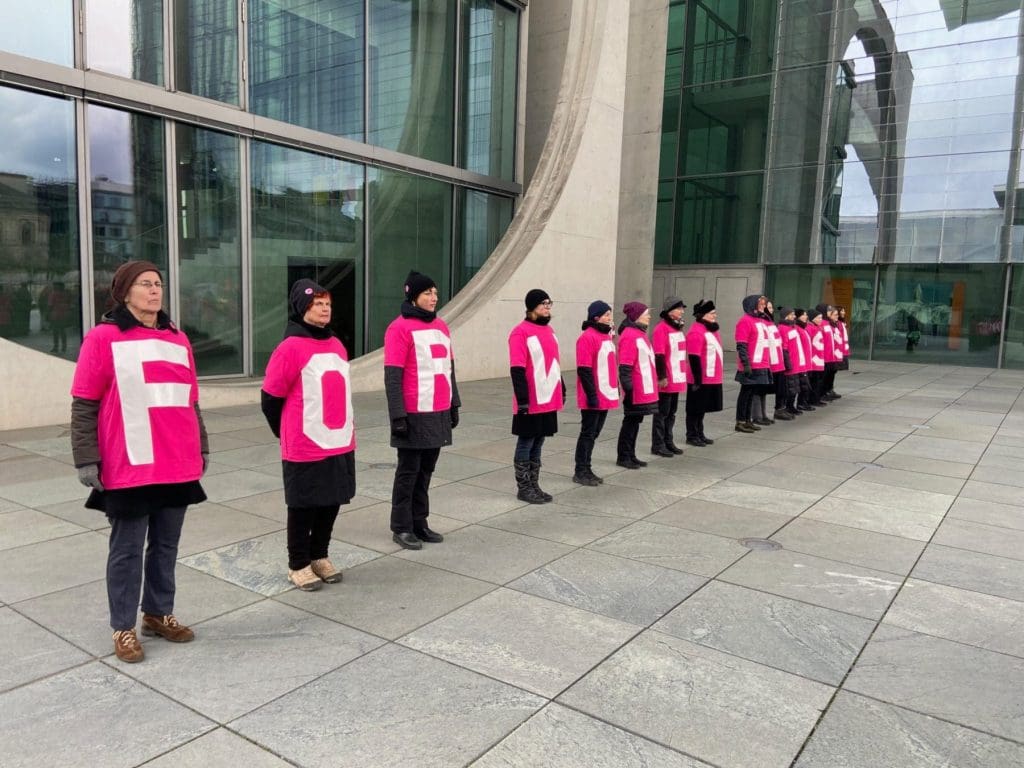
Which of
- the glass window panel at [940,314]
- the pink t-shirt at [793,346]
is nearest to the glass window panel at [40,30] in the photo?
the pink t-shirt at [793,346]

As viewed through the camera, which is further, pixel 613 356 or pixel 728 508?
pixel 613 356

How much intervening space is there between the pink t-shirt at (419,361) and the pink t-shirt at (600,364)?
2229 millimetres

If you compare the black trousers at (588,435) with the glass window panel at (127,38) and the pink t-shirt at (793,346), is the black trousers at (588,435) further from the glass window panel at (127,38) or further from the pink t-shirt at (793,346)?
the glass window panel at (127,38)

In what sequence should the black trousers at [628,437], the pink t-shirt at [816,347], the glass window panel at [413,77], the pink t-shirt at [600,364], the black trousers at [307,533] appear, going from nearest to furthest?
the black trousers at [307,533], the pink t-shirt at [600,364], the black trousers at [628,437], the pink t-shirt at [816,347], the glass window panel at [413,77]

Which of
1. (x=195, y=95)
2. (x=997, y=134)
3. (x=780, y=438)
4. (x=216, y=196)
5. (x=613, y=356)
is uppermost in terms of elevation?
(x=997, y=134)

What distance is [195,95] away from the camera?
39.3 ft

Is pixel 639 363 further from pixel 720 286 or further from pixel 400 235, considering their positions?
pixel 720 286

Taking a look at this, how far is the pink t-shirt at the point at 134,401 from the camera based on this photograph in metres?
3.46

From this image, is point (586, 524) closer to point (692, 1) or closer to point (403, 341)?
point (403, 341)

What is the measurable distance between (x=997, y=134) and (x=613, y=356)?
2144cm

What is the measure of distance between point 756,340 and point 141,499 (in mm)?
9061

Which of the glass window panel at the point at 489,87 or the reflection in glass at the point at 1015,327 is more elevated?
the glass window panel at the point at 489,87

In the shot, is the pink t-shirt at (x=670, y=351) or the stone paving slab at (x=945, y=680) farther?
the pink t-shirt at (x=670, y=351)

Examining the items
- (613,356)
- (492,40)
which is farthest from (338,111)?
(613,356)
